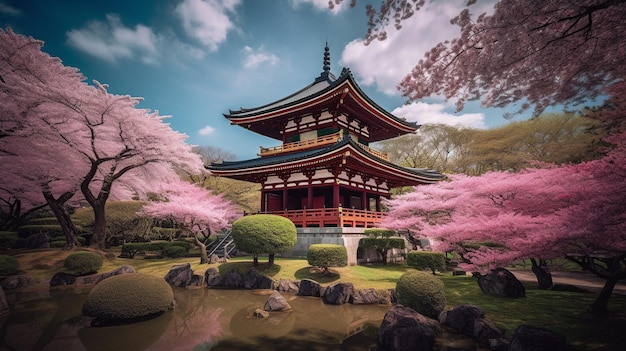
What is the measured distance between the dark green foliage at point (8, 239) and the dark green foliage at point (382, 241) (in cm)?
2632

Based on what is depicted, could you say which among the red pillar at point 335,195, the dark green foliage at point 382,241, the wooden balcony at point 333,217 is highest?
the red pillar at point 335,195

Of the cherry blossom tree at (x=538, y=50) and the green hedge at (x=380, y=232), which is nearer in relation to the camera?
the cherry blossom tree at (x=538, y=50)

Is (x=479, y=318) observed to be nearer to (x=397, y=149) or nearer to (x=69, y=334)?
(x=69, y=334)

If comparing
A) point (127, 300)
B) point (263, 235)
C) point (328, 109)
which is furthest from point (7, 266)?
point (328, 109)

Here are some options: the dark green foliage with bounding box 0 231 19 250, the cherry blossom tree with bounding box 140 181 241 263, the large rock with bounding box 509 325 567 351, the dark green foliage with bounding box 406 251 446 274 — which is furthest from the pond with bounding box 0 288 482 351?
the dark green foliage with bounding box 0 231 19 250

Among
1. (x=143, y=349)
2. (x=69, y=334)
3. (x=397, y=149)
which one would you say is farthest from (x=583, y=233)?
(x=397, y=149)

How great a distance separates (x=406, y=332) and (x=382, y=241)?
9.36 metres

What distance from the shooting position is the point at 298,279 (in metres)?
12.1

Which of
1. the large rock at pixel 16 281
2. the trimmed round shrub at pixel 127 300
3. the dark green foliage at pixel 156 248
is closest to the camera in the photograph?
the trimmed round shrub at pixel 127 300

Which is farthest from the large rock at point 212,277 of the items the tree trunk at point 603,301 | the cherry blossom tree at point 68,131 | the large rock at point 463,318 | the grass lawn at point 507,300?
the tree trunk at point 603,301

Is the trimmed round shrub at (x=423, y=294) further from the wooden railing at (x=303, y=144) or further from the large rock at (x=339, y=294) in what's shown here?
the wooden railing at (x=303, y=144)

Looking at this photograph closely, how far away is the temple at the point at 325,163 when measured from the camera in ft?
51.8

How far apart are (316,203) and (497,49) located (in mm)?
15235

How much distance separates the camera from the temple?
15.8 meters
